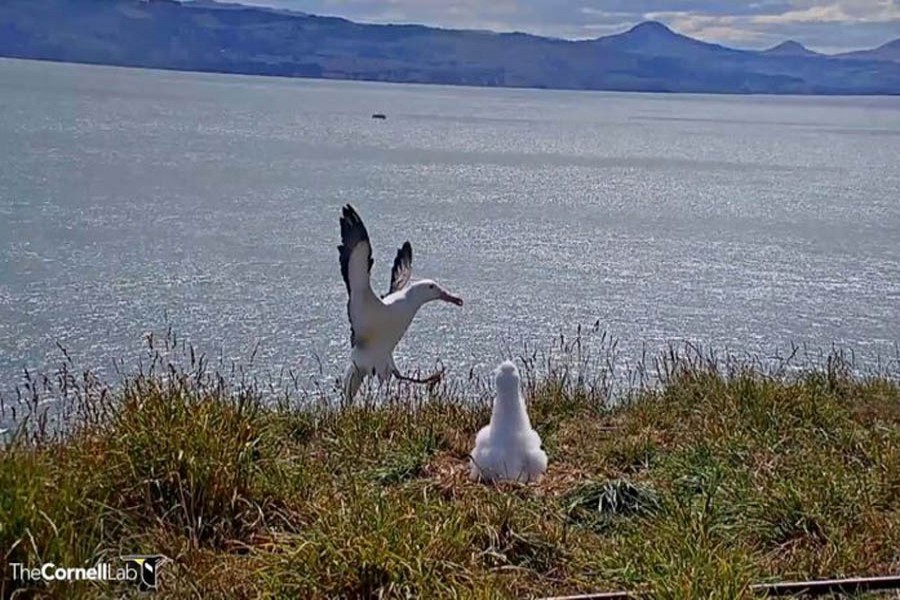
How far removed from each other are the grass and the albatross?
991mm

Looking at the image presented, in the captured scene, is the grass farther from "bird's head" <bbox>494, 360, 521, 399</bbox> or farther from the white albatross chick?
"bird's head" <bbox>494, 360, 521, 399</bbox>

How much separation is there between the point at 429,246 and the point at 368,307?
15641 mm

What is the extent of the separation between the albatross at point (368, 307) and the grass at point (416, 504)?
3.25 feet

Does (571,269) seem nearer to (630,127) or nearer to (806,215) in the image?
(806,215)

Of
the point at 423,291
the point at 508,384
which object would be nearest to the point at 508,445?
the point at 508,384

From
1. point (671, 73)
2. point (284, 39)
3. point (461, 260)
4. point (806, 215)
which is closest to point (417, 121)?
point (806, 215)

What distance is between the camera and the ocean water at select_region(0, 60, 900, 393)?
15.1m

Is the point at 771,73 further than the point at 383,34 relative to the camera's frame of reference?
Yes

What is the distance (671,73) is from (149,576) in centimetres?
18949

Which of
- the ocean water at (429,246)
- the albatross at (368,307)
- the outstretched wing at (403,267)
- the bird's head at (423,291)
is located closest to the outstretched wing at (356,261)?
the albatross at (368,307)

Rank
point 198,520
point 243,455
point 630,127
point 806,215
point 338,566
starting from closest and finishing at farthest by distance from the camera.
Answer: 1. point 338,566
2. point 198,520
3. point 243,455
4. point 806,215
5. point 630,127

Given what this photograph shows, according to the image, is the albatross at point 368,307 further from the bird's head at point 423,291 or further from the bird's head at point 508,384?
the bird's head at point 508,384

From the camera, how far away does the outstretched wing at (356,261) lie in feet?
21.1

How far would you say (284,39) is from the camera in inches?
6555
